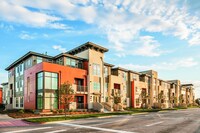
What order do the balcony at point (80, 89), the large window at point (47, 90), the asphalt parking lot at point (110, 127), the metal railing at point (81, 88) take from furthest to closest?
1. the metal railing at point (81, 88)
2. the balcony at point (80, 89)
3. the large window at point (47, 90)
4. the asphalt parking lot at point (110, 127)

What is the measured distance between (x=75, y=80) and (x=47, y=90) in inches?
274

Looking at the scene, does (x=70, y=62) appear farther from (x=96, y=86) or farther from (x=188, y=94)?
(x=188, y=94)

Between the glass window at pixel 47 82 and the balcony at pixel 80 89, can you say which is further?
the balcony at pixel 80 89

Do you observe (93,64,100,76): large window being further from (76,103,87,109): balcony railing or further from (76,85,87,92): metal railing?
(76,103,87,109): balcony railing

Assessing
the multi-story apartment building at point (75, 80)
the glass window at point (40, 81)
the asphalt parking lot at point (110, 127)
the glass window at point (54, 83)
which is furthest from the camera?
the glass window at point (54, 83)

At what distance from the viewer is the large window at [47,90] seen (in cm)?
3381

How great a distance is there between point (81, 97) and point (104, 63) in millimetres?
10586

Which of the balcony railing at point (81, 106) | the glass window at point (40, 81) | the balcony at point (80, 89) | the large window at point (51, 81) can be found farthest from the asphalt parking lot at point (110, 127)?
the balcony railing at point (81, 106)

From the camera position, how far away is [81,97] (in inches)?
1607

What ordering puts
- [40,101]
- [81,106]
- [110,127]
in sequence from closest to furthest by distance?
[110,127], [40,101], [81,106]

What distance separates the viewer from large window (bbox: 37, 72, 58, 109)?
33.8 metres

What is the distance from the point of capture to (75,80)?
1574 inches

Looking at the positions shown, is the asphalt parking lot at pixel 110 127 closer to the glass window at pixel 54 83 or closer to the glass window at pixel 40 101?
the glass window at pixel 40 101

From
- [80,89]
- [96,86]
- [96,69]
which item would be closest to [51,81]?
[80,89]
